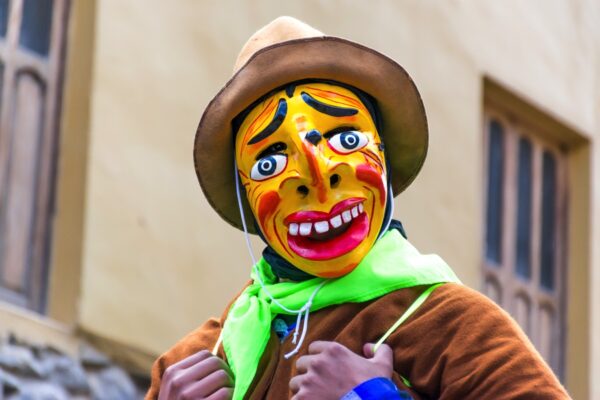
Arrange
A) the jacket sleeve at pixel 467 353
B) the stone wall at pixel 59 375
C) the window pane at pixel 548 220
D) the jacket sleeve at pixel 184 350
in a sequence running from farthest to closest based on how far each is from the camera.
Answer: the window pane at pixel 548 220, the stone wall at pixel 59 375, the jacket sleeve at pixel 184 350, the jacket sleeve at pixel 467 353

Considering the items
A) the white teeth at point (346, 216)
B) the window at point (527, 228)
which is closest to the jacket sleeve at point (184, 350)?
the white teeth at point (346, 216)

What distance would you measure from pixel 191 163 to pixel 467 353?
4.11 m

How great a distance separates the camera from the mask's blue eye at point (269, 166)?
423 centimetres

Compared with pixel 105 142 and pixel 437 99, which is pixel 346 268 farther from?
pixel 437 99

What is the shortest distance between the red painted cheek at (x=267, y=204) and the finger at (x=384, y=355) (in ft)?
1.42

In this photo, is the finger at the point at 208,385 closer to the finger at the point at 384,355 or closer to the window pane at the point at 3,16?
the finger at the point at 384,355

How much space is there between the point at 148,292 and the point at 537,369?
12.9 feet

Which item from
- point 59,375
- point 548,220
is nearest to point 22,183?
point 59,375

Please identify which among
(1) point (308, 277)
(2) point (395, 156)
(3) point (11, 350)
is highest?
(2) point (395, 156)

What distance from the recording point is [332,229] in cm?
419

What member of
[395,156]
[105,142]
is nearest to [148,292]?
[105,142]

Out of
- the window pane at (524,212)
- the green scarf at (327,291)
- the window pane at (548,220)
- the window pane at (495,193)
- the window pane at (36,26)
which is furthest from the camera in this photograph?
the window pane at (548,220)

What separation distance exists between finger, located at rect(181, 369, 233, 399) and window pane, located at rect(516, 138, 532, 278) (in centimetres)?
596

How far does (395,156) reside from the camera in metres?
4.48
